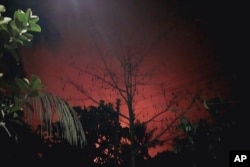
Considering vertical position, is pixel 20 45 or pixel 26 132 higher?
pixel 26 132

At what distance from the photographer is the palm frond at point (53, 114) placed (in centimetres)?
224

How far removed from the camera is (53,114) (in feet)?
7.80

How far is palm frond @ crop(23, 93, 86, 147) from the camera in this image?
2.24 m

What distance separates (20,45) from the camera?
2318 mm

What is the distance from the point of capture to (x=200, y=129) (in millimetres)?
9633

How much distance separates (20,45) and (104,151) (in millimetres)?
9652

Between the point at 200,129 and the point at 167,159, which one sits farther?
the point at 167,159

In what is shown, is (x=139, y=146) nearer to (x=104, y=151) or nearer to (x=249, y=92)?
(x=104, y=151)

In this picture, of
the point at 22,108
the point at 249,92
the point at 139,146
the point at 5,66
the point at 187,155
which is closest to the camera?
the point at 5,66

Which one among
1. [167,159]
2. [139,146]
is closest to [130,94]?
[139,146]

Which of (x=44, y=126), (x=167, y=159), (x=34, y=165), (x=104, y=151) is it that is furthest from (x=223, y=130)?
(x=44, y=126)

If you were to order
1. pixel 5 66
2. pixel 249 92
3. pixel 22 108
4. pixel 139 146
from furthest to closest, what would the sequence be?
1. pixel 139 146
2. pixel 249 92
3. pixel 22 108
4. pixel 5 66

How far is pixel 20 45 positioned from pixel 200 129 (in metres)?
7.96

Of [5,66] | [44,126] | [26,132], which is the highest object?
[26,132]
